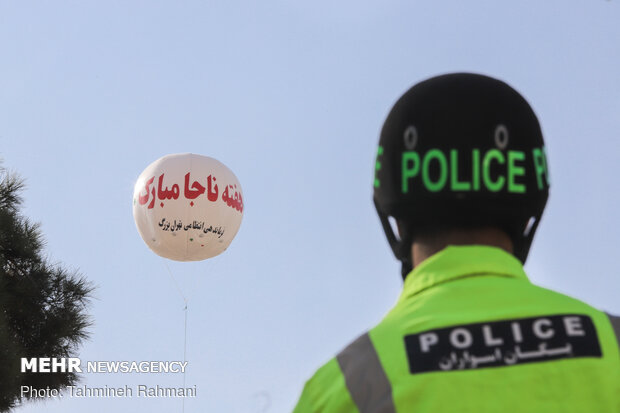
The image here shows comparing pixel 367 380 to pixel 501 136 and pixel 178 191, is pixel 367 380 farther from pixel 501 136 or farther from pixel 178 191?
pixel 178 191

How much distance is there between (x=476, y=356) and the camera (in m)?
2.30

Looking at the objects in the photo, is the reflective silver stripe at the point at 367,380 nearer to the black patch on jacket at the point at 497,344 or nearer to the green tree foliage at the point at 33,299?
the black patch on jacket at the point at 497,344

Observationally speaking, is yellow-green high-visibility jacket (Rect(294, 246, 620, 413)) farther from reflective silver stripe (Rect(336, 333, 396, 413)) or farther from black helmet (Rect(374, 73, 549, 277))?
black helmet (Rect(374, 73, 549, 277))

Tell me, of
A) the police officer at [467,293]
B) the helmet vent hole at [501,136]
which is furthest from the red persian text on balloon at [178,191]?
the helmet vent hole at [501,136]

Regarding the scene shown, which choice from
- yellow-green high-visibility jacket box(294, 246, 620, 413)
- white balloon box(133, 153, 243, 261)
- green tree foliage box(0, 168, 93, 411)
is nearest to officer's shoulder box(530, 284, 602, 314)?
yellow-green high-visibility jacket box(294, 246, 620, 413)

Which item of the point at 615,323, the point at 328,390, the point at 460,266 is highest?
the point at 460,266

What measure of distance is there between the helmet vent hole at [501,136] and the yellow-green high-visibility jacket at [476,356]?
30cm

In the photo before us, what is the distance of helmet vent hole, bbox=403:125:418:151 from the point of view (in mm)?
2607

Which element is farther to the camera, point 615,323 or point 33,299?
point 33,299

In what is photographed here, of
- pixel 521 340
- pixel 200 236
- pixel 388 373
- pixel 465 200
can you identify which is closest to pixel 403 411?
pixel 388 373

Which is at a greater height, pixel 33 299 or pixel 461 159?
pixel 33 299

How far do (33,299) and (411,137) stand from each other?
1486 centimetres

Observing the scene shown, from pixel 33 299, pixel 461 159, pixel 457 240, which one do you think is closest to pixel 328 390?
pixel 457 240

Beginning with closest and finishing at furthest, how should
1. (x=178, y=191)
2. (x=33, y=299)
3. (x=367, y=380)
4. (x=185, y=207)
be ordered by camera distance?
(x=367, y=380) < (x=33, y=299) < (x=185, y=207) < (x=178, y=191)
